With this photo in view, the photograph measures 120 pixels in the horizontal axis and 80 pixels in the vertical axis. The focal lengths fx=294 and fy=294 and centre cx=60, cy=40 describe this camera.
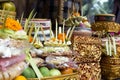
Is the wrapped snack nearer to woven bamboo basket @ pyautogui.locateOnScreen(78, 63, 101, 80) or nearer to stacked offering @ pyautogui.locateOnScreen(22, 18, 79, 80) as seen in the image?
woven bamboo basket @ pyautogui.locateOnScreen(78, 63, 101, 80)

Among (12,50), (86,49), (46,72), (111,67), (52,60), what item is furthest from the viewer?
(111,67)

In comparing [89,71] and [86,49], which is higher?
[86,49]

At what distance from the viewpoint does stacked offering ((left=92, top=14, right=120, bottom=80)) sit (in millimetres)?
3850

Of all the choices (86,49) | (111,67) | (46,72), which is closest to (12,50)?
(46,72)

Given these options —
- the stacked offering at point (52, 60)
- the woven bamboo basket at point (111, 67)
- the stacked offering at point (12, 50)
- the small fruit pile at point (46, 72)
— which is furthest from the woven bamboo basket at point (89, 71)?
the stacked offering at point (12, 50)

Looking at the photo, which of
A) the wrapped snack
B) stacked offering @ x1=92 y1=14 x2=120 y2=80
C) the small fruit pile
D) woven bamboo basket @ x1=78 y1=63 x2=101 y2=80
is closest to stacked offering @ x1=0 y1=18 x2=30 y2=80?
the small fruit pile

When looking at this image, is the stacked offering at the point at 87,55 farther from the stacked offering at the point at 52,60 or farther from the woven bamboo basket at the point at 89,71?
the stacked offering at the point at 52,60

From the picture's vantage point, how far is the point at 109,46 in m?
3.89

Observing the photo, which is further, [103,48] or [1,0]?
[103,48]

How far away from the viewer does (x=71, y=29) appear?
3.28 metres

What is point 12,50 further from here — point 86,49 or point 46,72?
point 86,49

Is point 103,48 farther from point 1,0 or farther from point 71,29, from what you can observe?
point 1,0

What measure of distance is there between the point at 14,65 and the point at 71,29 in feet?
4.88

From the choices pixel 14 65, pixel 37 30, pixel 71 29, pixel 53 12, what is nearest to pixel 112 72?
pixel 71 29
